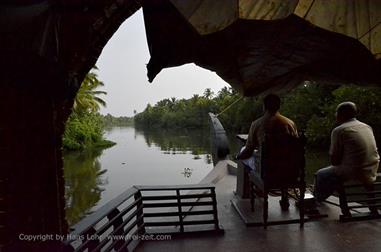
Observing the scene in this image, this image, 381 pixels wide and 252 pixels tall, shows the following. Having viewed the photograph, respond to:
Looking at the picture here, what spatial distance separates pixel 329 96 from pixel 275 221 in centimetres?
2623

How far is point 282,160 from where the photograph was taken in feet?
11.7

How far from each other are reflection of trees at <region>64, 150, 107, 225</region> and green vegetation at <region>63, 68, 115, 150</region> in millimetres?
2113

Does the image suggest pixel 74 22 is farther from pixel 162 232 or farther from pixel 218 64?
pixel 162 232

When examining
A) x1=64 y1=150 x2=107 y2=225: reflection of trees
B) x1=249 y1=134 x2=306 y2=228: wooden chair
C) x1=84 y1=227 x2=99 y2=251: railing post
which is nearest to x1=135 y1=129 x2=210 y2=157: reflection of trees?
x1=64 y1=150 x2=107 y2=225: reflection of trees

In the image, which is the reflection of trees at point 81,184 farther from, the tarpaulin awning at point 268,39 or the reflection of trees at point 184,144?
the reflection of trees at point 184,144

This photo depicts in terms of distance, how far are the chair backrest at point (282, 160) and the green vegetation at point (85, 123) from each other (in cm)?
3003

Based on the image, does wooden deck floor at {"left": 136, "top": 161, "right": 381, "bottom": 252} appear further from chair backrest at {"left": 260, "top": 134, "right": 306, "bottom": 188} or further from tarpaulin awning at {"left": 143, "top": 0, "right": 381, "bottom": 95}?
tarpaulin awning at {"left": 143, "top": 0, "right": 381, "bottom": 95}

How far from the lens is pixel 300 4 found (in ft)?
5.67

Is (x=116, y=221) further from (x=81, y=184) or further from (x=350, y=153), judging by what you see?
(x=81, y=184)

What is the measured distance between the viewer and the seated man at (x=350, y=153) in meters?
3.67

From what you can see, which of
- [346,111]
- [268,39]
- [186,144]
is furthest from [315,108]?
[268,39]

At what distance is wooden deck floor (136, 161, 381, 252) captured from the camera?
3.29m

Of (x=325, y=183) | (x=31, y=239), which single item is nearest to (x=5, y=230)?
(x=31, y=239)


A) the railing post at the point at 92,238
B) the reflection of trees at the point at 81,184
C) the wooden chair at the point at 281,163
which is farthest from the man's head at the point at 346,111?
the reflection of trees at the point at 81,184
